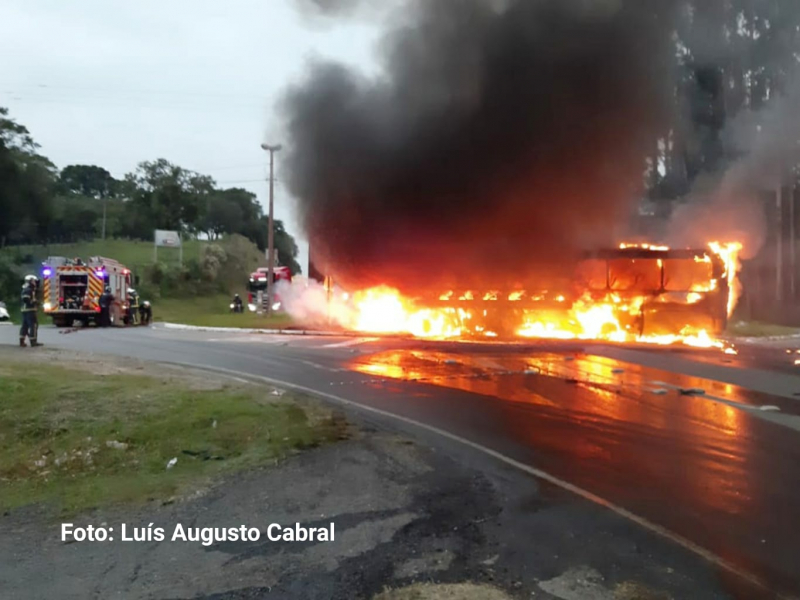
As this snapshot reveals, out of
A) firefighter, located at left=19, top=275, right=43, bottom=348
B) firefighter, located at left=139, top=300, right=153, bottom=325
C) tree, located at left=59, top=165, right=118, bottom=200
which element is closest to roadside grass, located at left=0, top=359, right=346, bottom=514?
firefighter, located at left=19, top=275, right=43, bottom=348

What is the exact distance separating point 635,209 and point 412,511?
19845 millimetres

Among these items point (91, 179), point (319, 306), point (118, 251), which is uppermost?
point (91, 179)

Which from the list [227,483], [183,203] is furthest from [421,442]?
[183,203]

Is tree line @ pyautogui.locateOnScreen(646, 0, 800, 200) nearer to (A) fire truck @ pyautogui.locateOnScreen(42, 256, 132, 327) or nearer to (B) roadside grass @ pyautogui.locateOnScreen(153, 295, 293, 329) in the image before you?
(B) roadside grass @ pyautogui.locateOnScreen(153, 295, 293, 329)

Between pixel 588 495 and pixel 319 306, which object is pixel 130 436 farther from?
pixel 319 306

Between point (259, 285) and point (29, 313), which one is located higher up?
point (259, 285)

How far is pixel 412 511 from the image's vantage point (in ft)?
14.4

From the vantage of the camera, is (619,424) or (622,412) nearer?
(619,424)

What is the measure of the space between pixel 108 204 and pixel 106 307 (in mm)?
42120

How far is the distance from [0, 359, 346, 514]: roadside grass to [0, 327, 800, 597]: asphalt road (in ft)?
4.58

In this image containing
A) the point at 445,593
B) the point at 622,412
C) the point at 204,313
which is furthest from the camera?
the point at 204,313

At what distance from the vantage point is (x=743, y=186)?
21938 millimetres

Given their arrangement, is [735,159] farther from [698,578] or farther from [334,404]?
[698,578]

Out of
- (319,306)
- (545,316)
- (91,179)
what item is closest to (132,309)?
(319,306)
